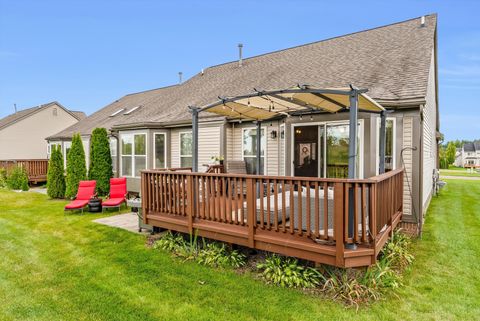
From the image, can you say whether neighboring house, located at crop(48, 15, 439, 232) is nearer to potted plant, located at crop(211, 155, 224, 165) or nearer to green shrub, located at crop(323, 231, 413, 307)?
potted plant, located at crop(211, 155, 224, 165)

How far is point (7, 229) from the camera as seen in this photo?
7160 mm

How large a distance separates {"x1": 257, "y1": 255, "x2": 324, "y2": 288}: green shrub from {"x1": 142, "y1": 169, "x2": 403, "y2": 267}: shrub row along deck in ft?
0.95

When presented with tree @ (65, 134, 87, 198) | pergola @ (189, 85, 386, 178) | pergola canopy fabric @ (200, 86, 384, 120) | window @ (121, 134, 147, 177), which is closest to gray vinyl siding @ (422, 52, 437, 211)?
pergola @ (189, 85, 386, 178)

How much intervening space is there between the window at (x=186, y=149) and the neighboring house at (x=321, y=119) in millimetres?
39

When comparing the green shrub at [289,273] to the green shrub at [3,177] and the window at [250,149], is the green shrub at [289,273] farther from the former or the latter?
the green shrub at [3,177]

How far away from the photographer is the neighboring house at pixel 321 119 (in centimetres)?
652

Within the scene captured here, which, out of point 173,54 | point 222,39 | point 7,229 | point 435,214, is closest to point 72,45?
point 173,54

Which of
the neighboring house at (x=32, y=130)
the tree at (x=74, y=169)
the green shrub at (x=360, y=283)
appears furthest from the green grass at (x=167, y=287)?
the neighboring house at (x=32, y=130)

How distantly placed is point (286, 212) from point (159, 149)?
7.96m

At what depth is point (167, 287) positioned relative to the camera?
160 inches

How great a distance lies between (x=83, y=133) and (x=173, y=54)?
1469cm

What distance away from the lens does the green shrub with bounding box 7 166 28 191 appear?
14539 mm

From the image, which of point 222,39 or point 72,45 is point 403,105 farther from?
point 72,45

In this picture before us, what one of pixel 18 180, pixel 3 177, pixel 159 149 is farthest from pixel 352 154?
pixel 3 177
